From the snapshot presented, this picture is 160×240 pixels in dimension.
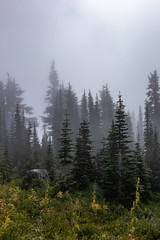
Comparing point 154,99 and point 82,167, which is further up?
point 154,99

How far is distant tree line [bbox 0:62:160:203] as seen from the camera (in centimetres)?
1380

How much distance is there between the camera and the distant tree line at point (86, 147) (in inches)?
543

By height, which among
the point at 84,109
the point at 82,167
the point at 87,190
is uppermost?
the point at 84,109

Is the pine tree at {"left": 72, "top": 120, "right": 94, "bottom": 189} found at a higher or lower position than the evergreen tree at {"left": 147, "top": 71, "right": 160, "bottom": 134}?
lower

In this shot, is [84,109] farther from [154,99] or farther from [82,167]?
[82,167]

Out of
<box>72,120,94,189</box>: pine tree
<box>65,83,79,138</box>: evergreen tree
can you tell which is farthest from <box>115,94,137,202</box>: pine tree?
<box>65,83,79,138</box>: evergreen tree

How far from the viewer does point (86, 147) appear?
20.0 m

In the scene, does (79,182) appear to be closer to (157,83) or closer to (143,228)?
(143,228)

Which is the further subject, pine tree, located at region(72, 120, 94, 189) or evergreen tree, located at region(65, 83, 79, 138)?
evergreen tree, located at region(65, 83, 79, 138)

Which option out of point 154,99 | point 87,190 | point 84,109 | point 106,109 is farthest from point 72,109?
point 87,190

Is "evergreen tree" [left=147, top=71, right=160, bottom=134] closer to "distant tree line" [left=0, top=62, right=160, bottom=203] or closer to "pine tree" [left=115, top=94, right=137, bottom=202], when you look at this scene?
"distant tree line" [left=0, top=62, right=160, bottom=203]

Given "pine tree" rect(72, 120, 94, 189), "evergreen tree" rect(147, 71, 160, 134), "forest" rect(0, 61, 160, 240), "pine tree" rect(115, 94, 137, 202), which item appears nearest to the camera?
"forest" rect(0, 61, 160, 240)

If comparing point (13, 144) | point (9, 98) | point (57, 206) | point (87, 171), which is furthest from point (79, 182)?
point (9, 98)

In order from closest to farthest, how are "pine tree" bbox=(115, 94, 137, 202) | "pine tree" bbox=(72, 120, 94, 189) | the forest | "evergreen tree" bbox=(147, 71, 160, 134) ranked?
the forest → "pine tree" bbox=(115, 94, 137, 202) → "pine tree" bbox=(72, 120, 94, 189) → "evergreen tree" bbox=(147, 71, 160, 134)
